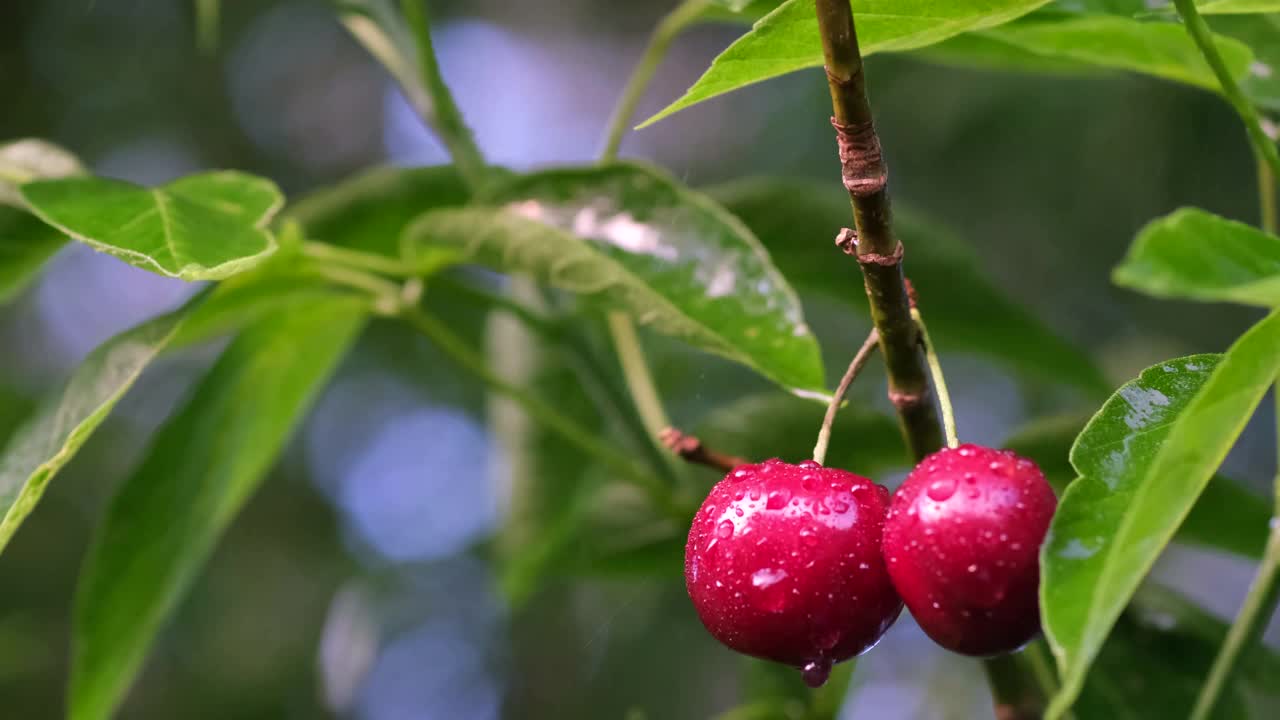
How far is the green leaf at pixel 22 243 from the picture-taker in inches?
37.9

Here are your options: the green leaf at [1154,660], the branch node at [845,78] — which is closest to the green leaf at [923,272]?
the green leaf at [1154,660]

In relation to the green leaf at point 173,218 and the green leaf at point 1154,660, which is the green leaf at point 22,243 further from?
the green leaf at point 1154,660

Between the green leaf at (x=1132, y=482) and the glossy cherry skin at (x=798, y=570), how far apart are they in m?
0.13

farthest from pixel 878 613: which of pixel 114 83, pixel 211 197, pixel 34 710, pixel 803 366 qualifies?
pixel 114 83

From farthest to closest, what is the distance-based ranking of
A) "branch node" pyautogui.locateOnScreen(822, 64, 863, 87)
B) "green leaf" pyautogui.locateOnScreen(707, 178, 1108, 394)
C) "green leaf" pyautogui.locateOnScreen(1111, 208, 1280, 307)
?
"green leaf" pyautogui.locateOnScreen(707, 178, 1108, 394)
"branch node" pyautogui.locateOnScreen(822, 64, 863, 87)
"green leaf" pyautogui.locateOnScreen(1111, 208, 1280, 307)

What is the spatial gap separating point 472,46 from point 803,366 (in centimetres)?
338

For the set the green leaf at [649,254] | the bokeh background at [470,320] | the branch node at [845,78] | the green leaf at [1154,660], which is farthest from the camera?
the bokeh background at [470,320]

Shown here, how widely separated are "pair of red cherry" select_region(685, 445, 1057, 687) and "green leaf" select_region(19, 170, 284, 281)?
31cm

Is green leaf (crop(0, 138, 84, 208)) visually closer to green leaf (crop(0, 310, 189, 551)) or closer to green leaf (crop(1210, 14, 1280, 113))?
green leaf (crop(0, 310, 189, 551))

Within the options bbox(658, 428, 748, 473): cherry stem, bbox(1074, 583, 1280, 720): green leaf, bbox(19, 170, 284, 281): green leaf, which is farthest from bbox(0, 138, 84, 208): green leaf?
bbox(1074, 583, 1280, 720): green leaf

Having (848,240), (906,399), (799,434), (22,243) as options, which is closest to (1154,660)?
(799,434)

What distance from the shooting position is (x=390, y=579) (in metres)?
2.96

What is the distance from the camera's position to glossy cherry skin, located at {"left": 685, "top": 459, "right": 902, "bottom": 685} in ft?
1.89

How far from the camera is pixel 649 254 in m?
0.80
